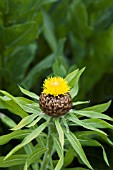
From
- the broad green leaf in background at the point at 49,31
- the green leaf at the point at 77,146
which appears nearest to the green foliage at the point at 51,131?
the green leaf at the point at 77,146

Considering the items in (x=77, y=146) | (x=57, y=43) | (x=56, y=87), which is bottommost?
(x=77, y=146)

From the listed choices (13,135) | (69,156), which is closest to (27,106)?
(13,135)

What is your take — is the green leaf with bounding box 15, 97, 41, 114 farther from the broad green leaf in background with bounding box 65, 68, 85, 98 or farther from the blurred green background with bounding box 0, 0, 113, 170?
the blurred green background with bounding box 0, 0, 113, 170

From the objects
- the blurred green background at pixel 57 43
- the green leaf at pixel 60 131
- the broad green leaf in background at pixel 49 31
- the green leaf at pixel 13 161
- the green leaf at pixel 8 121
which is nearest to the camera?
the green leaf at pixel 60 131

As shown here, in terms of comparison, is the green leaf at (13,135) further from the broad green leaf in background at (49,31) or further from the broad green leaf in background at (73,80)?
the broad green leaf in background at (49,31)

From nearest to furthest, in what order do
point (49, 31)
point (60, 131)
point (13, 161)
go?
point (60, 131), point (13, 161), point (49, 31)

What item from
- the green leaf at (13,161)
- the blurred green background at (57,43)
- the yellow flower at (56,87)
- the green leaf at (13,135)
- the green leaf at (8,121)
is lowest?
the green leaf at (13,161)

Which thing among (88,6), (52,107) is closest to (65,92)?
(52,107)

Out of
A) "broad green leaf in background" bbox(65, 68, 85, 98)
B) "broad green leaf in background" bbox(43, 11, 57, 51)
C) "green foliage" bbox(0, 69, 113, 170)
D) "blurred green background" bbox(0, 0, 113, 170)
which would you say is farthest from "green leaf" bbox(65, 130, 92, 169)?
"broad green leaf in background" bbox(43, 11, 57, 51)

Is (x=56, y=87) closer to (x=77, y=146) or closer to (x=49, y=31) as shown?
(x=77, y=146)
